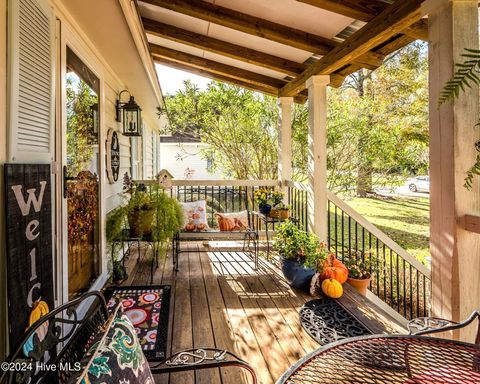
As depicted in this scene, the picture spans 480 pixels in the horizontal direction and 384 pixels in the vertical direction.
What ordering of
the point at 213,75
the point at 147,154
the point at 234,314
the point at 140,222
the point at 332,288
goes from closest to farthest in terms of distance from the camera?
the point at 234,314, the point at 332,288, the point at 140,222, the point at 213,75, the point at 147,154

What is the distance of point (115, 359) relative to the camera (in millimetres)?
852

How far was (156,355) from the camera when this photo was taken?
201 cm

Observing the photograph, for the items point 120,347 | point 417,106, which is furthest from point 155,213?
point 417,106

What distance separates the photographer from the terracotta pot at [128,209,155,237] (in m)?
3.47

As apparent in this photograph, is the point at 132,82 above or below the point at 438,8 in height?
above

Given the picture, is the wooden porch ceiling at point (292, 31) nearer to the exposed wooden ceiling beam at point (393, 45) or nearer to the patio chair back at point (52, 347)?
the exposed wooden ceiling beam at point (393, 45)

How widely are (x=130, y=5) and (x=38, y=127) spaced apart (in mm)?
1086

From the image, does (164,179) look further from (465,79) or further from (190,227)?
(465,79)

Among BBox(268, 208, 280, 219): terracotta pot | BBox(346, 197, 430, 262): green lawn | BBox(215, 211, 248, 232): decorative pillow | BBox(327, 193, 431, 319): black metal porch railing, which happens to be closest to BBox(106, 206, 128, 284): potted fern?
BBox(215, 211, 248, 232): decorative pillow

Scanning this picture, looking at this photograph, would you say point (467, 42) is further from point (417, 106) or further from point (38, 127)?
point (417, 106)

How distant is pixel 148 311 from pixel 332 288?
175cm

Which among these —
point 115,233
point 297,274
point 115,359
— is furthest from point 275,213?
point 115,359

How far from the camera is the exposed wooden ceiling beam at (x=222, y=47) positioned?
150 inches

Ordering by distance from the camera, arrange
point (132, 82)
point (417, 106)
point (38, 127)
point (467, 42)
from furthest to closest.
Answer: point (417, 106) → point (132, 82) → point (467, 42) → point (38, 127)
